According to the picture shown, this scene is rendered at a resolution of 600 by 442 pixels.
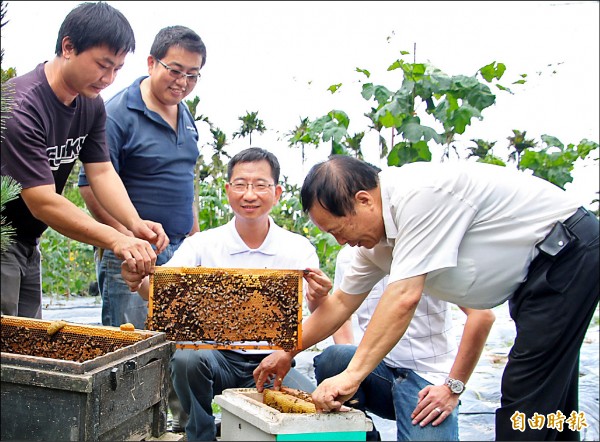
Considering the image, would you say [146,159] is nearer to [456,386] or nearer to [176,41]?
[176,41]

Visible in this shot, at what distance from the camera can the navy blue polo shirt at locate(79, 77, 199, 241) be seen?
4.07m

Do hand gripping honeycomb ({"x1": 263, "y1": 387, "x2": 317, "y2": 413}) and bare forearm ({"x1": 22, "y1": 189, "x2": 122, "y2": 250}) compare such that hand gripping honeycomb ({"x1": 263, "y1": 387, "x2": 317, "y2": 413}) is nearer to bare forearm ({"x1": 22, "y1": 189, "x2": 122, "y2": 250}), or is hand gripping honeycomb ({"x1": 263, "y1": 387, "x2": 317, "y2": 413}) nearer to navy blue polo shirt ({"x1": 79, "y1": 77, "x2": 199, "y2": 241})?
bare forearm ({"x1": 22, "y1": 189, "x2": 122, "y2": 250})

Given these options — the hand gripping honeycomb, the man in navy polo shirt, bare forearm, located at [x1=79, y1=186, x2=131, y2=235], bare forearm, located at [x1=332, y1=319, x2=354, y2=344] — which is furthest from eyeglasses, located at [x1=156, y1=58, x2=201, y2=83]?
the hand gripping honeycomb

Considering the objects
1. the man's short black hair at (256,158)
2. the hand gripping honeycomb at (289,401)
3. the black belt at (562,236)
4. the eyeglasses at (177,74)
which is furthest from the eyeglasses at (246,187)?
the black belt at (562,236)

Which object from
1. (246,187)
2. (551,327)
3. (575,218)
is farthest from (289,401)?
(575,218)

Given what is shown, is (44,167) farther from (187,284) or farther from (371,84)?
(371,84)

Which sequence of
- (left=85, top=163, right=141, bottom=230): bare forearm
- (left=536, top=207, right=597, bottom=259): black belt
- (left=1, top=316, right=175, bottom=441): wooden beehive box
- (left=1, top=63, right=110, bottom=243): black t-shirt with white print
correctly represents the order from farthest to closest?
(left=85, top=163, right=141, bottom=230): bare forearm → (left=1, top=63, right=110, bottom=243): black t-shirt with white print → (left=536, top=207, right=597, bottom=259): black belt → (left=1, top=316, right=175, bottom=441): wooden beehive box

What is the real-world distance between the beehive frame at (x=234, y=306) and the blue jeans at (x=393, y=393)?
43 cm

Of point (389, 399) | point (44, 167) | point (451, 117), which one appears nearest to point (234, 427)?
point (389, 399)

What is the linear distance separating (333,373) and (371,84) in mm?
2883

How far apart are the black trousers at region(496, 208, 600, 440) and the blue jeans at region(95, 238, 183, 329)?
7.19ft

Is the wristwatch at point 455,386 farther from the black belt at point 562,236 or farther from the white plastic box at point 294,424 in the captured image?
the black belt at point 562,236

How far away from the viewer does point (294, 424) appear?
2.57 metres

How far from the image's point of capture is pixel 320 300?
3352mm
